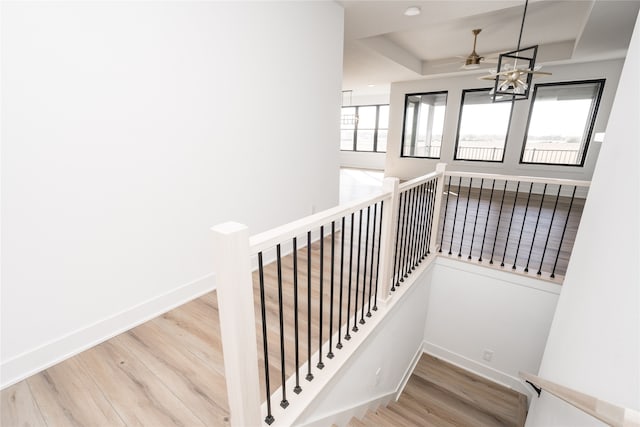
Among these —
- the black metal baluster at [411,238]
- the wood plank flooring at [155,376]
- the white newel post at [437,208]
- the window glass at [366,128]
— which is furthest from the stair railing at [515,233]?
the window glass at [366,128]

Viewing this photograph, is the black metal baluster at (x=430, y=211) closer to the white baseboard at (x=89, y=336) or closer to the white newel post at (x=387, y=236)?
the white newel post at (x=387, y=236)

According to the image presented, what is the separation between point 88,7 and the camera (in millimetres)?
1472

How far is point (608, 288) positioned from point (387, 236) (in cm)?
115

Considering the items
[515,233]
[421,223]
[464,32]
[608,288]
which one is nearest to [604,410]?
[608,288]

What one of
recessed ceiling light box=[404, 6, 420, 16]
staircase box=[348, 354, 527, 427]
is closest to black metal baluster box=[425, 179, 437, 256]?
staircase box=[348, 354, 527, 427]

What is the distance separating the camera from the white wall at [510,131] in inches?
207

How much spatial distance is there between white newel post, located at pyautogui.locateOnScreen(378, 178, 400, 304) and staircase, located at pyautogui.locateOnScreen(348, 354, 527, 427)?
101 centimetres

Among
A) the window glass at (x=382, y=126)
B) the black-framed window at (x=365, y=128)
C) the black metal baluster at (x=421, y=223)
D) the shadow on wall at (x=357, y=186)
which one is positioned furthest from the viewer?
the black-framed window at (x=365, y=128)

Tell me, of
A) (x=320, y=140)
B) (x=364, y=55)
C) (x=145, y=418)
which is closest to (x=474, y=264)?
(x=320, y=140)

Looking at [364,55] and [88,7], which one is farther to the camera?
[364,55]

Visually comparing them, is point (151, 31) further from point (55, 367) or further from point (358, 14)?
point (358, 14)

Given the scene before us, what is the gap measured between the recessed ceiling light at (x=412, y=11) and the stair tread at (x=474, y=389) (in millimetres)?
4178

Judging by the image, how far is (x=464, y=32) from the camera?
4566 mm

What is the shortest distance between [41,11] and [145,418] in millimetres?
2012
